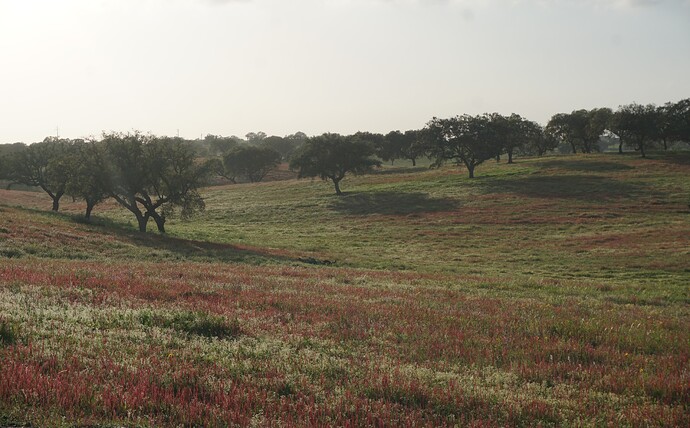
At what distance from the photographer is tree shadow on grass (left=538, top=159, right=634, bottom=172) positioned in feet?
298

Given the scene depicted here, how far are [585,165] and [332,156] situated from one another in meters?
49.2

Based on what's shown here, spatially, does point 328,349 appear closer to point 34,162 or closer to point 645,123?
point 34,162

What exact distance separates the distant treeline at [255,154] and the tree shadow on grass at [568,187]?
11.5 m

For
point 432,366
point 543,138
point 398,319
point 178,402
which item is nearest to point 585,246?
point 398,319

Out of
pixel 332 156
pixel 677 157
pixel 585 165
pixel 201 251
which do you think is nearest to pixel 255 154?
pixel 332 156

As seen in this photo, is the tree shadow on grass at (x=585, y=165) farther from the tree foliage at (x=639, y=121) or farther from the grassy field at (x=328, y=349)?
the grassy field at (x=328, y=349)

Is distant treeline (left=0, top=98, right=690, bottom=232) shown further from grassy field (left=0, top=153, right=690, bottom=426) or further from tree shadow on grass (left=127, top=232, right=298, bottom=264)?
grassy field (left=0, top=153, right=690, bottom=426)

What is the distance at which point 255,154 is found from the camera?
133 metres

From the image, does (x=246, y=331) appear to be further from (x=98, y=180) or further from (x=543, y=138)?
(x=543, y=138)

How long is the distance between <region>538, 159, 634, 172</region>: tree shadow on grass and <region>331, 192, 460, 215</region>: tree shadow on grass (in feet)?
107

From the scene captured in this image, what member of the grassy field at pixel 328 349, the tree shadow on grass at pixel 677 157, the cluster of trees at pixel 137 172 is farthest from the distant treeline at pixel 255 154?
the grassy field at pixel 328 349

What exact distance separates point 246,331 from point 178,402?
14.3 feet

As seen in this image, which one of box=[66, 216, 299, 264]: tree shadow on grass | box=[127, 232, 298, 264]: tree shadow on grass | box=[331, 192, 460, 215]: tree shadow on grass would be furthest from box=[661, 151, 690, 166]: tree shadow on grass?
box=[66, 216, 299, 264]: tree shadow on grass

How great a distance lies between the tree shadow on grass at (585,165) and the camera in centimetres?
9069
